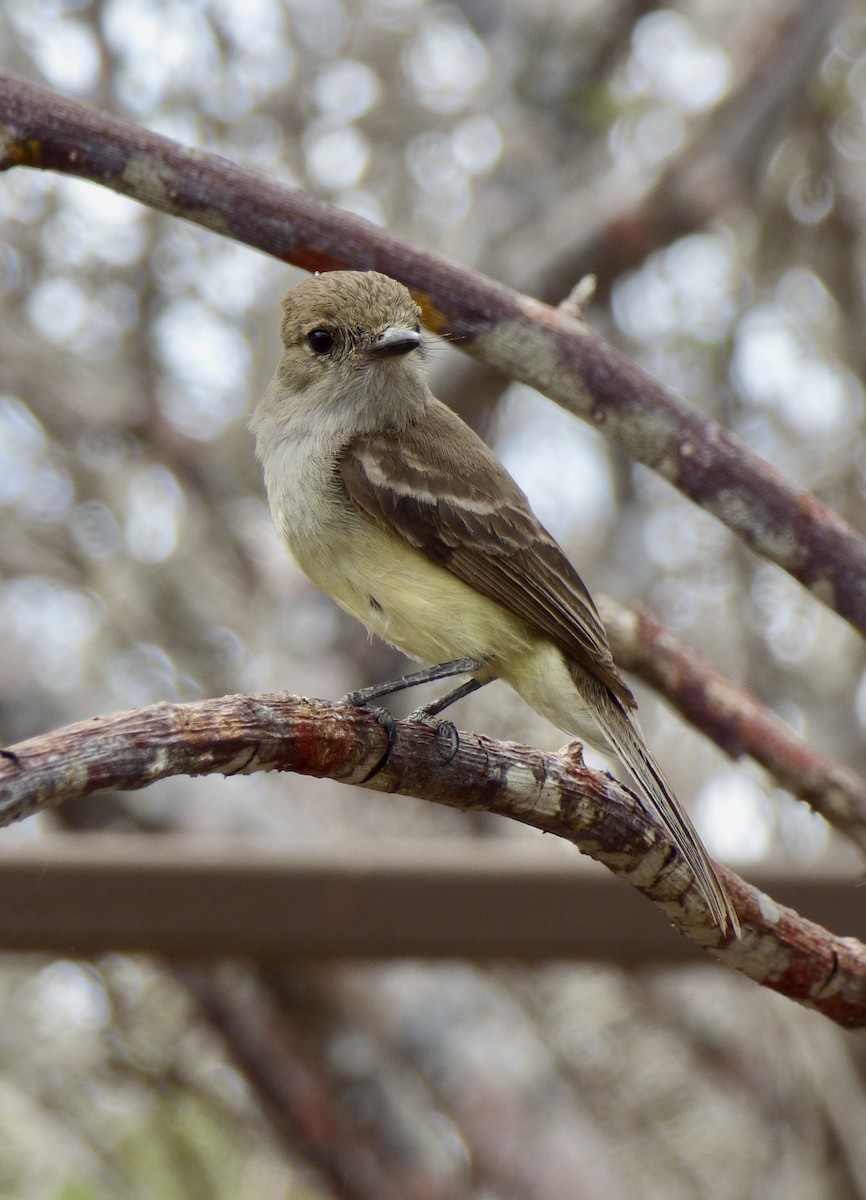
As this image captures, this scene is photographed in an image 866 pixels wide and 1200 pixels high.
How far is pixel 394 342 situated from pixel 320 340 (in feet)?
1.18

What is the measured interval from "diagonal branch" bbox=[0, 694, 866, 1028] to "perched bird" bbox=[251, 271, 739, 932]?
0.43 meters

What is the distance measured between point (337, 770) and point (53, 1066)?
6.49 m

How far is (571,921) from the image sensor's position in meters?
4.33

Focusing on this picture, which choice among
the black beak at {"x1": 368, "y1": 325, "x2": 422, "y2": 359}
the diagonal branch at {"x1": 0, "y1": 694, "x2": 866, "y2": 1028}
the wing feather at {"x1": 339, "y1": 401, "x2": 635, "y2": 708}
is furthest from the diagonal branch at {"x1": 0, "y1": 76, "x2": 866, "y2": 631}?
the diagonal branch at {"x1": 0, "y1": 694, "x2": 866, "y2": 1028}

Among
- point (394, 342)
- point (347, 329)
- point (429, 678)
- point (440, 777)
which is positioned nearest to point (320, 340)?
point (347, 329)

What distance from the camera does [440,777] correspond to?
92.5 inches

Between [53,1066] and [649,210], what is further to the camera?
[53,1066]

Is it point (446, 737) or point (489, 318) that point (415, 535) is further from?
point (446, 737)

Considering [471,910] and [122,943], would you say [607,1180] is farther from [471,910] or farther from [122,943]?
[122,943]

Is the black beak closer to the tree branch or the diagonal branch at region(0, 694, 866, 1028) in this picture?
the tree branch

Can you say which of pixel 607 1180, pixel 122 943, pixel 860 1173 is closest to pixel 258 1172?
pixel 607 1180

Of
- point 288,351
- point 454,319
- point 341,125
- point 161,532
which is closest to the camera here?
point 454,319

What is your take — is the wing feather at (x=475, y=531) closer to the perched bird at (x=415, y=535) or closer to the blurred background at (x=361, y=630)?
the perched bird at (x=415, y=535)

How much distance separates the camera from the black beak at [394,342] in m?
3.14
